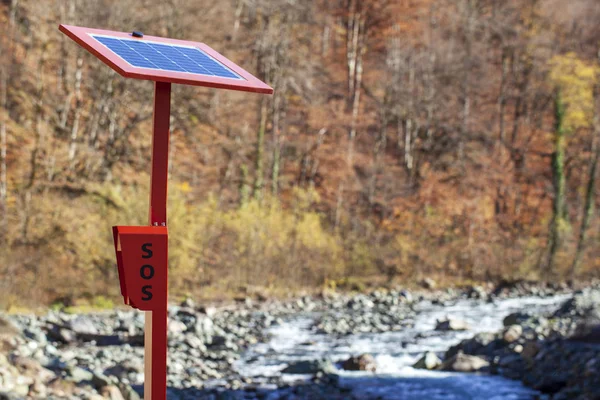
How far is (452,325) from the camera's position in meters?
14.2

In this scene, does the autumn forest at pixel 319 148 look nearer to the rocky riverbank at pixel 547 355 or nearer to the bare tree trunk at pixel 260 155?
the bare tree trunk at pixel 260 155

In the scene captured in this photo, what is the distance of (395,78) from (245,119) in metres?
6.20

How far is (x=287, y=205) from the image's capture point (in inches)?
Result: 953

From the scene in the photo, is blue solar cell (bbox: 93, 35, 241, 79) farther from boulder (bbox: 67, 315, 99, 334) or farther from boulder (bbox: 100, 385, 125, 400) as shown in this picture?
boulder (bbox: 67, 315, 99, 334)

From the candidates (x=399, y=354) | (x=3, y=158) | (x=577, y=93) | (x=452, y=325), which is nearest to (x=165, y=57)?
(x=399, y=354)

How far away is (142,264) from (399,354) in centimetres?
837

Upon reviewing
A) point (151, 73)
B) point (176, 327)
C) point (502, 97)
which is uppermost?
point (502, 97)

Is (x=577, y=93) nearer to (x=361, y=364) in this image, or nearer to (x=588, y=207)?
(x=588, y=207)

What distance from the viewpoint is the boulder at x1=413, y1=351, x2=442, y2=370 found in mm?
10408

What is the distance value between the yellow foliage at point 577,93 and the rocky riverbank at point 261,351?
12.3m

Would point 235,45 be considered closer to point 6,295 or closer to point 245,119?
point 245,119

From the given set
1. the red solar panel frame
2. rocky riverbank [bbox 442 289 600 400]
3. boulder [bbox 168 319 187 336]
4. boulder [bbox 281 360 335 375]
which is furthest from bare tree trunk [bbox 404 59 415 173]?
the red solar panel frame

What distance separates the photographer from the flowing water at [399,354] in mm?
9023

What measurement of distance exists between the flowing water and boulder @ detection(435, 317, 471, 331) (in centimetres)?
16
